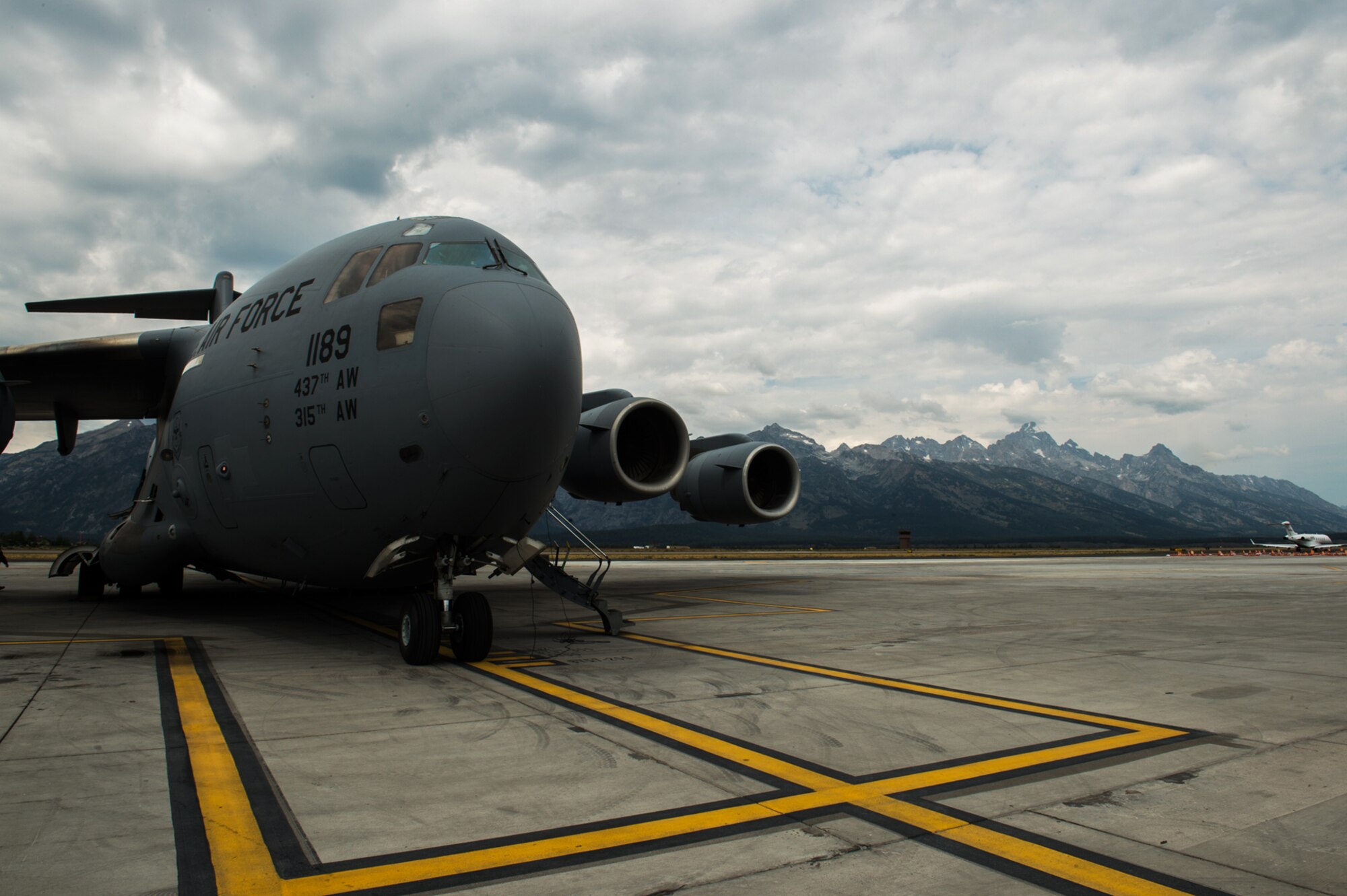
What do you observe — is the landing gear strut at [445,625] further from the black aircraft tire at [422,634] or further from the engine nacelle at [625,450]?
the engine nacelle at [625,450]

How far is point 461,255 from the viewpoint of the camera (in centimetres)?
808

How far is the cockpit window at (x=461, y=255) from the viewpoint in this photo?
26.1ft

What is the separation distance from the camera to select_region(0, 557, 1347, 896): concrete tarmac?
3.02m

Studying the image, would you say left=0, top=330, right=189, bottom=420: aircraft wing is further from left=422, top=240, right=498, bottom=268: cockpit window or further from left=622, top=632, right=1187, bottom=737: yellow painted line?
left=622, top=632, right=1187, bottom=737: yellow painted line

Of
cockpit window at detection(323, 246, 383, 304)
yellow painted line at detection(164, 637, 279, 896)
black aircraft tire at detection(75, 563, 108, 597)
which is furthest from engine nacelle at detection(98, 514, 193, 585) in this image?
yellow painted line at detection(164, 637, 279, 896)

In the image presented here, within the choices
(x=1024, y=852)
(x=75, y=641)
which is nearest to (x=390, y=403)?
(x=75, y=641)

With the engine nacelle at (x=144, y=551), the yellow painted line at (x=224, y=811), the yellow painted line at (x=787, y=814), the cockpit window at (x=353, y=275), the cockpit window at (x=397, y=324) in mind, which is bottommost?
the yellow painted line at (x=224, y=811)

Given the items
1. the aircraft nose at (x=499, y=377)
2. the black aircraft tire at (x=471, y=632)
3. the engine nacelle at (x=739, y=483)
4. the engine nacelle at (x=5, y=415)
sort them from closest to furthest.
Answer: the aircraft nose at (x=499, y=377)
the black aircraft tire at (x=471, y=632)
the engine nacelle at (x=5, y=415)
the engine nacelle at (x=739, y=483)

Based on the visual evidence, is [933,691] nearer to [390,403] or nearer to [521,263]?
[390,403]

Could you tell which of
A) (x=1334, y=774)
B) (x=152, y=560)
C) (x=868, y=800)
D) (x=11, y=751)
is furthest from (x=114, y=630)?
(x=1334, y=774)

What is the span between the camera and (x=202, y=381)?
10.1 metres

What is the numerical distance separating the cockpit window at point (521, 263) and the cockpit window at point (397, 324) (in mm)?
1131

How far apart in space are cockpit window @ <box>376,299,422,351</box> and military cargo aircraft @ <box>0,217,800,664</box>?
17mm

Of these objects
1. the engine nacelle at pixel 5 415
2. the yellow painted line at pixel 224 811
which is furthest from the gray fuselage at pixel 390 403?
the engine nacelle at pixel 5 415
